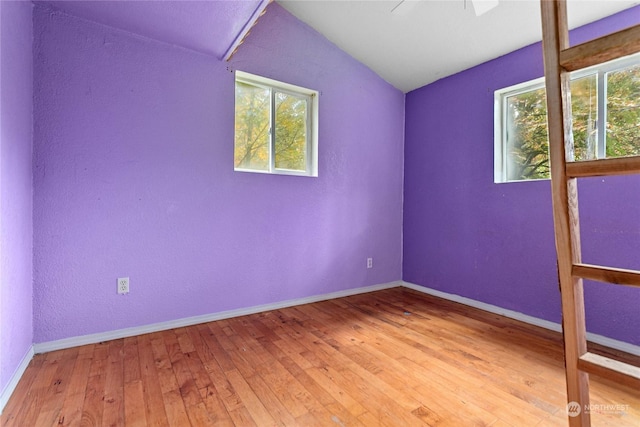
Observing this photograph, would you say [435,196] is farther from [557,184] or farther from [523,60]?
[557,184]

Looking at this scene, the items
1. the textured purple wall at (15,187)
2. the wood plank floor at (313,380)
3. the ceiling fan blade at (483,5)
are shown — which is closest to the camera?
the wood plank floor at (313,380)

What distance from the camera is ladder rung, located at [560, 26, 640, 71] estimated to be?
636 mm

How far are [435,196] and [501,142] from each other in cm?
80

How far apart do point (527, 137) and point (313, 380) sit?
104 inches

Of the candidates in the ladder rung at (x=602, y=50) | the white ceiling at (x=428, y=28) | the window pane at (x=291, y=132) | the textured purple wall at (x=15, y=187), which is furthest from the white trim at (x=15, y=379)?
the white ceiling at (x=428, y=28)

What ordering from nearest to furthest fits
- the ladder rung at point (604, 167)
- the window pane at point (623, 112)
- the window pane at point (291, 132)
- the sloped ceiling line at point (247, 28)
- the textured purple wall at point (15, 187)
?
the ladder rung at point (604, 167)
the textured purple wall at point (15, 187)
the sloped ceiling line at point (247, 28)
the window pane at point (623, 112)
the window pane at point (291, 132)

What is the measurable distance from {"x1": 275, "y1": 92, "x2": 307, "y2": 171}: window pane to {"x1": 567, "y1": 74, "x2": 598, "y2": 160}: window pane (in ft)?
7.31

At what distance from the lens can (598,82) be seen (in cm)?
214

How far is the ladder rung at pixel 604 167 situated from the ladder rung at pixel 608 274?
0.71 ft

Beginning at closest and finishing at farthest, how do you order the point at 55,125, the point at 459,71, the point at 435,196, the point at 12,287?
1. the point at 12,287
2. the point at 55,125
3. the point at 459,71
4. the point at 435,196

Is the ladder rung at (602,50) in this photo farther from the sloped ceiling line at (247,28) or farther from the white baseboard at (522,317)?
the white baseboard at (522,317)

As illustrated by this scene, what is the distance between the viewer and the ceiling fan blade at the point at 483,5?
2124 mm

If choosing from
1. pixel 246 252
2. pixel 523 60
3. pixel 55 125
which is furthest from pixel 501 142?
pixel 55 125

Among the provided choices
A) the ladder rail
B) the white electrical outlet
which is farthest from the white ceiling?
the white electrical outlet
